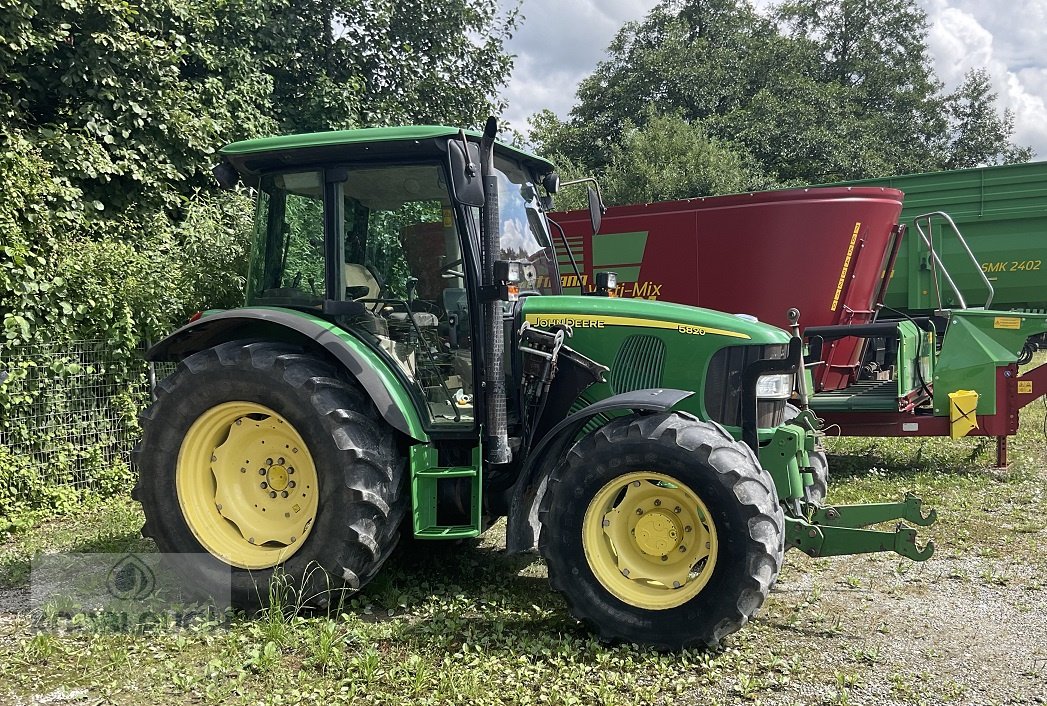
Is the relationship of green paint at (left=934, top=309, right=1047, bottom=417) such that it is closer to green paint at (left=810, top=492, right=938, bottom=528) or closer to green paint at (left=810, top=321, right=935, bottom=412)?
green paint at (left=810, top=321, right=935, bottom=412)

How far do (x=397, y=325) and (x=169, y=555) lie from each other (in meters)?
1.68

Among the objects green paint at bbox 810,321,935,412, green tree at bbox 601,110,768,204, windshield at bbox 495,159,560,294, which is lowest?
green paint at bbox 810,321,935,412

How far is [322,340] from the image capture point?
13.8 feet

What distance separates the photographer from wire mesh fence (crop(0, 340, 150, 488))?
6.15 meters

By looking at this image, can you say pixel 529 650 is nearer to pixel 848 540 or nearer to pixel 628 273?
pixel 848 540

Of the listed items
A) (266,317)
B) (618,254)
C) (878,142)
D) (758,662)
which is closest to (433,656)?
(758,662)

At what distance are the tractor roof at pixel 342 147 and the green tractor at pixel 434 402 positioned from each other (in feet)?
0.04

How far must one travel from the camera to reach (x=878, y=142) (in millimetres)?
25672

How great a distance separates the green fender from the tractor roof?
80 centimetres

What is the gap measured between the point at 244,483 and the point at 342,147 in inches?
72.3

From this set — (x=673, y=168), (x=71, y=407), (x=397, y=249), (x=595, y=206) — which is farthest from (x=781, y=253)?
(x=673, y=168)

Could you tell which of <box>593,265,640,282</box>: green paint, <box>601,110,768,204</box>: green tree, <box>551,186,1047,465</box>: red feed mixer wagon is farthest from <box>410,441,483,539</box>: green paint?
<box>601,110,768,204</box>: green tree

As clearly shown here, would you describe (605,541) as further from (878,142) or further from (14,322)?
(878,142)

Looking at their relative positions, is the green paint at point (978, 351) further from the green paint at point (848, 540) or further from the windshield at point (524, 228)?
the windshield at point (524, 228)
